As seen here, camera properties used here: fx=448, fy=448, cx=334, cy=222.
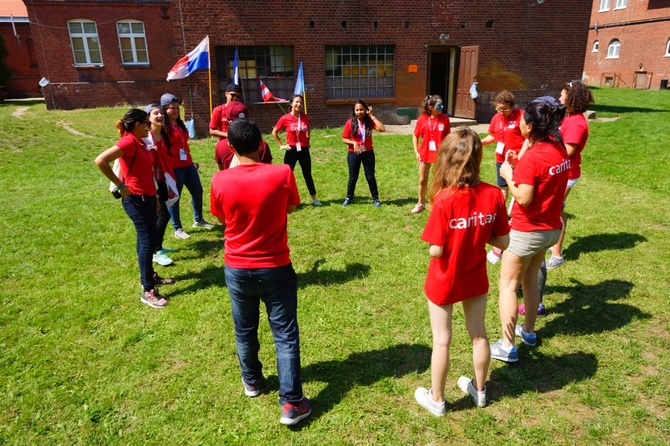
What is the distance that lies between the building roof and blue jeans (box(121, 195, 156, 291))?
1211 inches

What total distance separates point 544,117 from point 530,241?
0.89m

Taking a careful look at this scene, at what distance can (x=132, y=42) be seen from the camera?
76.9ft

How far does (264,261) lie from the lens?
110 inches

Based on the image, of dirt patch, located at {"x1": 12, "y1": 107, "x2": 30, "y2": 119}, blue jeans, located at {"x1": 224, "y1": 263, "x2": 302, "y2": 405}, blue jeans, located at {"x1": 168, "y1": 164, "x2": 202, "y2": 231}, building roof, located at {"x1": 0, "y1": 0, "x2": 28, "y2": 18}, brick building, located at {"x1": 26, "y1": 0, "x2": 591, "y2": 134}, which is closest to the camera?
blue jeans, located at {"x1": 224, "y1": 263, "x2": 302, "y2": 405}

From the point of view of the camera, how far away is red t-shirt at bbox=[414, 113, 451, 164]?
6.64m

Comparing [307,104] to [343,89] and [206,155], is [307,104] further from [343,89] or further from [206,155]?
[206,155]

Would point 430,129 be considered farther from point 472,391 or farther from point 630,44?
point 630,44

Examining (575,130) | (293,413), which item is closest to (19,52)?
(575,130)

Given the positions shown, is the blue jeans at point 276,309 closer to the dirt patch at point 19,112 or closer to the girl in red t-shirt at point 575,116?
the girl in red t-shirt at point 575,116

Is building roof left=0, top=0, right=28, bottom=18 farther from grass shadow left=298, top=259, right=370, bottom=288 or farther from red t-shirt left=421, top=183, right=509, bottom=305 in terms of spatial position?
red t-shirt left=421, top=183, right=509, bottom=305

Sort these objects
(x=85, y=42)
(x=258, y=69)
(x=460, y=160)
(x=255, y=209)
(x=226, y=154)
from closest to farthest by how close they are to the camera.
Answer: (x=460, y=160) < (x=255, y=209) < (x=226, y=154) < (x=258, y=69) < (x=85, y=42)

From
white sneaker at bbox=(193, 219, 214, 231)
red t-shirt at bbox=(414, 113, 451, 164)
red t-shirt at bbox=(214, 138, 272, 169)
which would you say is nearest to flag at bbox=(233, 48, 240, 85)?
white sneaker at bbox=(193, 219, 214, 231)

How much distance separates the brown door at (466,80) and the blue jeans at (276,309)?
1432cm

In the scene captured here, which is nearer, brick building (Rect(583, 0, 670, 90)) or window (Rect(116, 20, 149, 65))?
window (Rect(116, 20, 149, 65))
